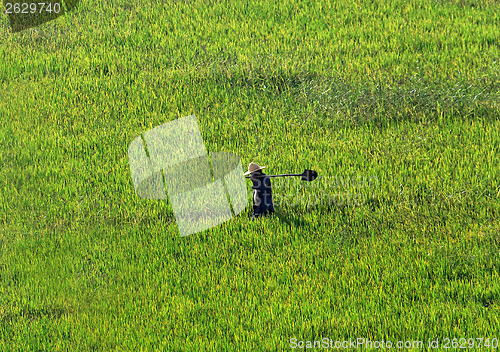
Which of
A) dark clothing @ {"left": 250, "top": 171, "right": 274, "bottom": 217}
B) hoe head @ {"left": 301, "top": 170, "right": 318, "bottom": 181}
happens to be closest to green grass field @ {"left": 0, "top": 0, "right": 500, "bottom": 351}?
dark clothing @ {"left": 250, "top": 171, "right": 274, "bottom": 217}

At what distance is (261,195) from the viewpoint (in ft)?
24.7

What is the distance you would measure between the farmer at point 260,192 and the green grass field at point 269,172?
19 cm

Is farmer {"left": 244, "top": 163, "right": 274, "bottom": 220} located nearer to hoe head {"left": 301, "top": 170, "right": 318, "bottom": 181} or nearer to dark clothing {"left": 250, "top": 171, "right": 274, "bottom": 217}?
dark clothing {"left": 250, "top": 171, "right": 274, "bottom": 217}

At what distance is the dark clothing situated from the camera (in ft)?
24.7

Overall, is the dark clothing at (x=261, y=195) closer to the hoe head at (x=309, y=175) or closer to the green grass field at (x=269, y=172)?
the green grass field at (x=269, y=172)

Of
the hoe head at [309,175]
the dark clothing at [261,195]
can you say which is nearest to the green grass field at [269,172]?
the dark clothing at [261,195]

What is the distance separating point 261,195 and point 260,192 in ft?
0.13

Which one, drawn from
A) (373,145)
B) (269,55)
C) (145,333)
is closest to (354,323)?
(145,333)

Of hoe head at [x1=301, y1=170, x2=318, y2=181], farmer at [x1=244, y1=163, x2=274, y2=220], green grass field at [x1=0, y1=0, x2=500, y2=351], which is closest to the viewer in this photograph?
green grass field at [x1=0, y1=0, x2=500, y2=351]

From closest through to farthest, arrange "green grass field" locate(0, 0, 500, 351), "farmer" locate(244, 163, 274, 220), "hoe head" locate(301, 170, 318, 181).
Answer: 1. "green grass field" locate(0, 0, 500, 351)
2. "hoe head" locate(301, 170, 318, 181)
3. "farmer" locate(244, 163, 274, 220)

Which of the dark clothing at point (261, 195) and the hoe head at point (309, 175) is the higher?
the hoe head at point (309, 175)

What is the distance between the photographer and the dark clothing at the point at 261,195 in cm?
753

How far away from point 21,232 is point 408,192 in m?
5.18

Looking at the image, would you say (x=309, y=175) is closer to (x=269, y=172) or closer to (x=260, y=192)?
(x=260, y=192)
